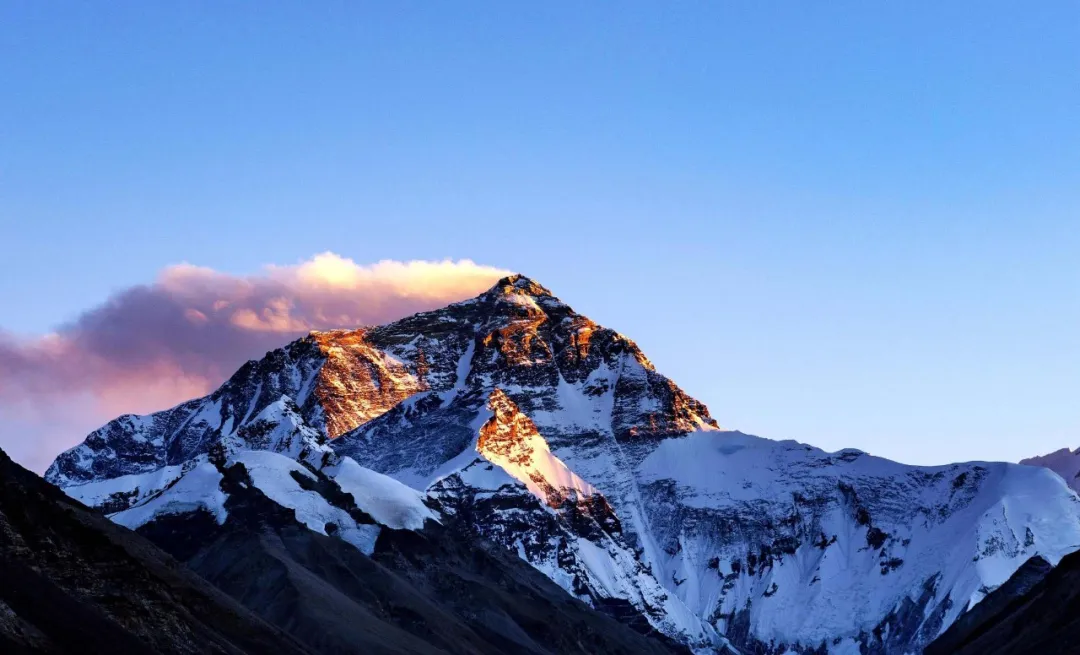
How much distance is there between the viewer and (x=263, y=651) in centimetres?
18250

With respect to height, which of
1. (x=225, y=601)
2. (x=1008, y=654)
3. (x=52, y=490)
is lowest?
(x=1008, y=654)

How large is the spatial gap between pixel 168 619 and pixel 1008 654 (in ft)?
304

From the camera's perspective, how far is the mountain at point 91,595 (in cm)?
13512

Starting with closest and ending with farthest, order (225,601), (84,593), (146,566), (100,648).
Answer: (100,648) → (84,593) → (146,566) → (225,601)

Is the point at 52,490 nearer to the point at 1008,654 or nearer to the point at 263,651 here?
the point at 263,651

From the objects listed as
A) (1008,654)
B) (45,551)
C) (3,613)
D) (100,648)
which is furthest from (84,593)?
(1008,654)

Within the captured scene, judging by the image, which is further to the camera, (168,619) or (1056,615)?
(1056,615)

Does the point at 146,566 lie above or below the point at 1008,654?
above

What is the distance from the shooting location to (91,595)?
157250mm

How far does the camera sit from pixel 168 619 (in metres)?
166

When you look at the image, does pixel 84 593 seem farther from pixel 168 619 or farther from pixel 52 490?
pixel 52 490

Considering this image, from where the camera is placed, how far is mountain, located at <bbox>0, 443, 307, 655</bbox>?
5320 inches

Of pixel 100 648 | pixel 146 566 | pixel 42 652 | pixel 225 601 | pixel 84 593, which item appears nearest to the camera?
pixel 42 652

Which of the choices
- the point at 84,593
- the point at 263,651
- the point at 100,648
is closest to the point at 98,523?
the point at 263,651
